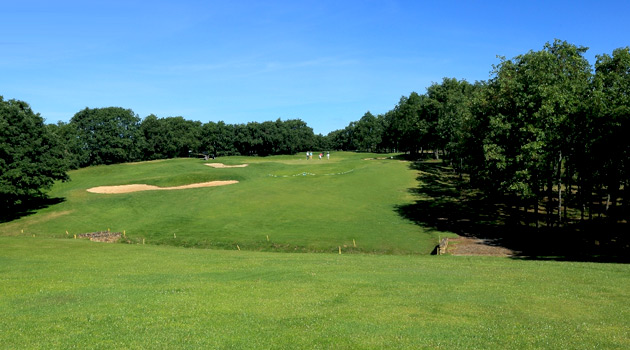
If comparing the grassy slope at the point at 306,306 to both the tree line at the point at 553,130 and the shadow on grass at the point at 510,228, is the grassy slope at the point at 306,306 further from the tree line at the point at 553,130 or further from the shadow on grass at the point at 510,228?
the tree line at the point at 553,130

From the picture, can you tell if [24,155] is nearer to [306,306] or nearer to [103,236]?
[103,236]

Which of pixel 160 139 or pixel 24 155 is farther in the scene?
pixel 160 139

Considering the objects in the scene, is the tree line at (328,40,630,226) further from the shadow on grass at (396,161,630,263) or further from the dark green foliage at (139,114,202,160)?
the dark green foliage at (139,114,202,160)

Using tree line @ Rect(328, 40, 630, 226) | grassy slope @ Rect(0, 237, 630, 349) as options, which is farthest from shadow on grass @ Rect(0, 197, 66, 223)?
tree line @ Rect(328, 40, 630, 226)

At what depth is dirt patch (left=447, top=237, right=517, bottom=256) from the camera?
3494 centimetres

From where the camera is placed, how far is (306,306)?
15.0 metres

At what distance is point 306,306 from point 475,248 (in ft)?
85.0

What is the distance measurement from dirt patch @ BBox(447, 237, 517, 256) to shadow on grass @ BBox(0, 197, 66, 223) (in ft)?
162

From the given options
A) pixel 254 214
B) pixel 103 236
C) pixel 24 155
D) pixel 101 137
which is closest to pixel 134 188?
pixel 24 155

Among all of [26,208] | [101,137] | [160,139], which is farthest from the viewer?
[160,139]

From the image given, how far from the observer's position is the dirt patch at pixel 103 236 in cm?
4097

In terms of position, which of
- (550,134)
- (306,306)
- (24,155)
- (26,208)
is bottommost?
(26,208)

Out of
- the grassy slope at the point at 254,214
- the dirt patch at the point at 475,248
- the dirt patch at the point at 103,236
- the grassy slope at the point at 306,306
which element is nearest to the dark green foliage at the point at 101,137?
the grassy slope at the point at 254,214

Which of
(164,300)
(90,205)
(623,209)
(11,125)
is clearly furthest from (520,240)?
(11,125)
